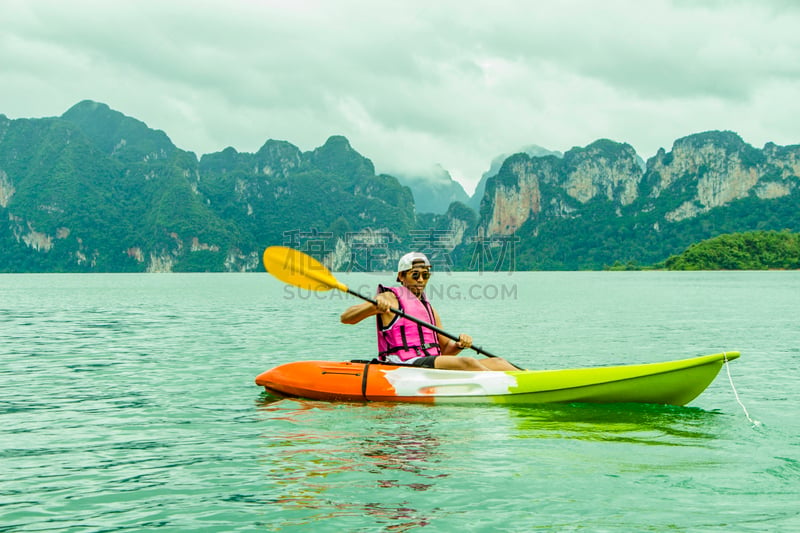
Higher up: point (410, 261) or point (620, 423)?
point (410, 261)

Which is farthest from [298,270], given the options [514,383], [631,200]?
[631,200]

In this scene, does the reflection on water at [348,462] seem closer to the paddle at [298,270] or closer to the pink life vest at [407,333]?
the pink life vest at [407,333]

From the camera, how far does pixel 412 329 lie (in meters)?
7.15

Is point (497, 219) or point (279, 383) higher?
point (497, 219)

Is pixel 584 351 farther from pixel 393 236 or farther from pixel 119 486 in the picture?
pixel 393 236

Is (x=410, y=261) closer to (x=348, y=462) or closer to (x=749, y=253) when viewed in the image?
(x=348, y=462)

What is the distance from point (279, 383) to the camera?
24.9 feet

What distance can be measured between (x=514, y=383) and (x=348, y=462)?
2.26 meters

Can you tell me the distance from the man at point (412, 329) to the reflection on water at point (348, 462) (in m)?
0.54

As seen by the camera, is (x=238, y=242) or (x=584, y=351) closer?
(x=584, y=351)

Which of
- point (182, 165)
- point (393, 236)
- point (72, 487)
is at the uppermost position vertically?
point (182, 165)

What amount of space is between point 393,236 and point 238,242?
34.5 metres

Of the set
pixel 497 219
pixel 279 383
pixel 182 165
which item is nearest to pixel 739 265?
pixel 497 219

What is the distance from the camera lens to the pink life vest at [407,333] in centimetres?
701
